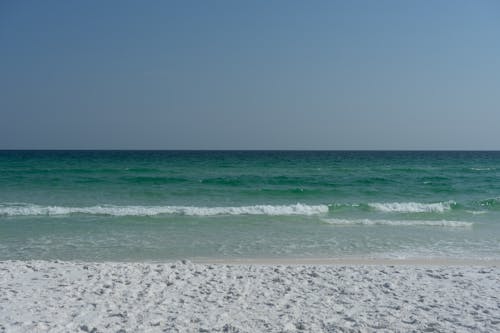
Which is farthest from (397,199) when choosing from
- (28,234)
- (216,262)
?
(28,234)

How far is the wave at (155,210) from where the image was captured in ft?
50.4

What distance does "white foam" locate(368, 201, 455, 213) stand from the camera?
1691 centimetres

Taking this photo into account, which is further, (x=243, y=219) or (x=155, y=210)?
(x=155, y=210)

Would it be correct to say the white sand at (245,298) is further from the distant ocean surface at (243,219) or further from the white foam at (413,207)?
the white foam at (413,207)

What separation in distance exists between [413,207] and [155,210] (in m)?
10.6

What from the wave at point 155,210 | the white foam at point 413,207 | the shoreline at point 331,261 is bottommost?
the wave at point 155,210

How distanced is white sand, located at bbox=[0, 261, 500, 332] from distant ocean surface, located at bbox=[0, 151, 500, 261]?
1.99 metres

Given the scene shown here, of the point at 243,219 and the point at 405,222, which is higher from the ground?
the point at 405,222

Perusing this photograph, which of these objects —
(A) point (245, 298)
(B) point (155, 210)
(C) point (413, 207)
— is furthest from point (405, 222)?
(A) point (245, 298)

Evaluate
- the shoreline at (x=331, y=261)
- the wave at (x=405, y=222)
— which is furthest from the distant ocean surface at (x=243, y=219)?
the shoreline at (x=331, y=261)

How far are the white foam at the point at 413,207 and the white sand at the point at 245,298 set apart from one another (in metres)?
9.30

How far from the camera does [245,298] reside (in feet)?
19.5

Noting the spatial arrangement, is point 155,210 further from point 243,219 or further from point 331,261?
point 331,261

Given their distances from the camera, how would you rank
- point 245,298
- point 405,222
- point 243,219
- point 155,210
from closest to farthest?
1. point 245,298
2. point 405,222
3. point 243,219
4. point 155,210
